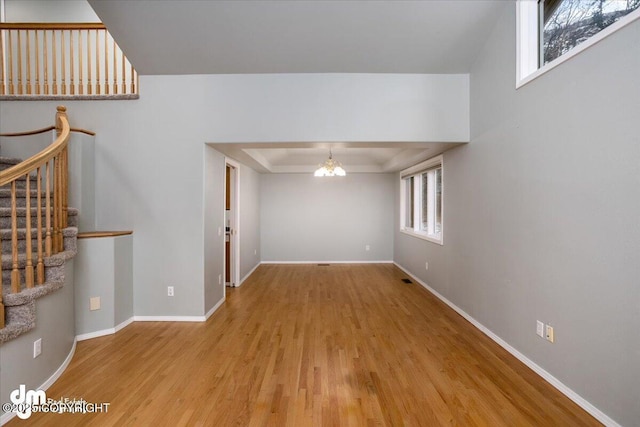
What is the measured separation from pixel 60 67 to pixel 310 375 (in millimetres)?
5098

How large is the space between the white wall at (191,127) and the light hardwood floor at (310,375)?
0.75m

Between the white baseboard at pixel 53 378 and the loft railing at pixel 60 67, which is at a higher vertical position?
the loft railing at pixel 60 67

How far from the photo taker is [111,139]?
337 cm

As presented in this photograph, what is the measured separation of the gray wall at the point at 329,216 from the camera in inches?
267

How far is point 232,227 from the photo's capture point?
16.0ft

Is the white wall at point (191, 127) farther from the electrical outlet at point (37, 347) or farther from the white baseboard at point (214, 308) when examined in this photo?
the electrical outlet at point (37, 347)

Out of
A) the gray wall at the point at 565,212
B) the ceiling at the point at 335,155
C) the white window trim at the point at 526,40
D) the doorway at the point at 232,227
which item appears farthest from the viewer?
the doorway at the point at 232,227

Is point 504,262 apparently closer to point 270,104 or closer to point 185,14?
point 270,104

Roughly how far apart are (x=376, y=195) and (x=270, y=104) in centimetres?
405

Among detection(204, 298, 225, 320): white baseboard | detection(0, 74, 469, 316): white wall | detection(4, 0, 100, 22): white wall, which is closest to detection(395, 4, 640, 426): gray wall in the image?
detection(0, 74, 469, 316): white wall

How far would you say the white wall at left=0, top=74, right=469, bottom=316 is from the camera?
10.9ft

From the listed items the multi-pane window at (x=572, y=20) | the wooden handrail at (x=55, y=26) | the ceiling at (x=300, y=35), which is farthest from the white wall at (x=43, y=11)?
the multi-pane window at (x=572, y=20)

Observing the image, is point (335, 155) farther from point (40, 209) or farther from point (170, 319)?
point (40, 209)
